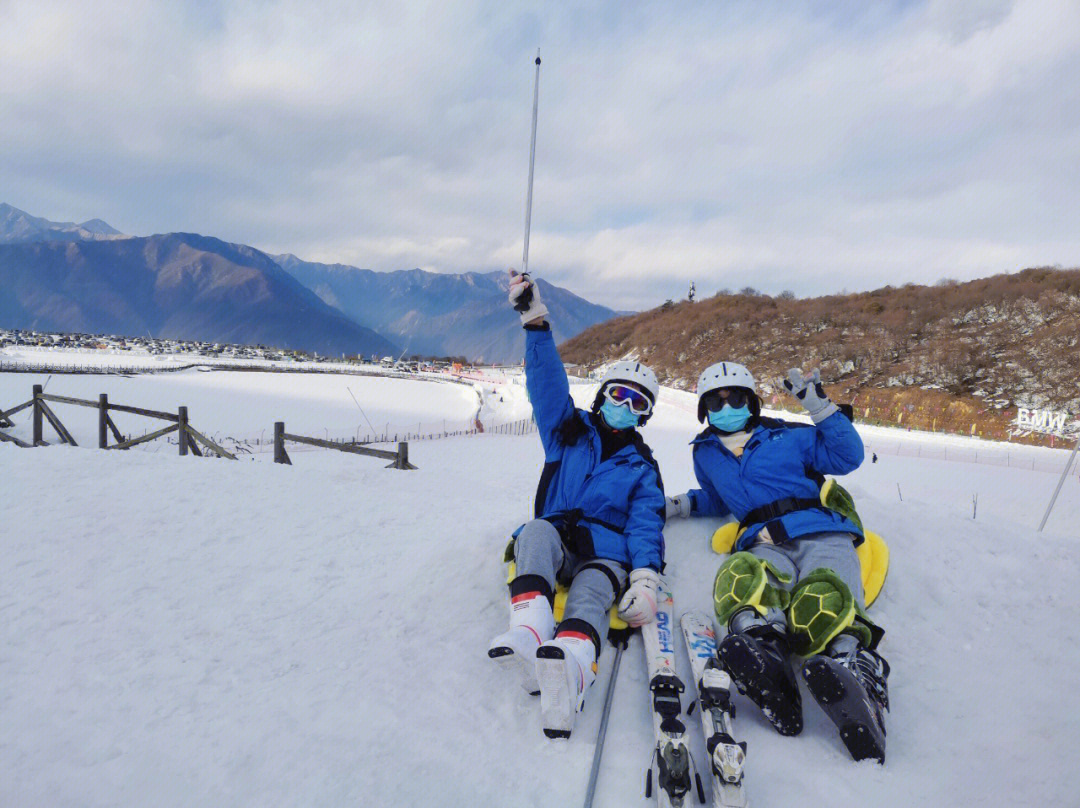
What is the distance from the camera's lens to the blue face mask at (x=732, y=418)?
159 inches

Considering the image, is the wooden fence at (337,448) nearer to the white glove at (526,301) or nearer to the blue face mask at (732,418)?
Answer: the white glove at (526,301)

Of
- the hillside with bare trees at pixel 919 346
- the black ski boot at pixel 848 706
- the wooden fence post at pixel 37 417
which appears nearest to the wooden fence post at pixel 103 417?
the wooden fence post at pixel 37 417

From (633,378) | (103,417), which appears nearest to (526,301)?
(633,378)

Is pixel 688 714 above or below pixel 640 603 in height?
below

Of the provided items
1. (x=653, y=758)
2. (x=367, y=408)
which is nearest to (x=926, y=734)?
(x=653, y=758)

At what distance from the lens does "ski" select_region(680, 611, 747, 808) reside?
2006 mm

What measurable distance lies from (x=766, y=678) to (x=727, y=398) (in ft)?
6.95

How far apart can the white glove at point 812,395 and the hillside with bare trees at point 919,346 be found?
84.6 ft

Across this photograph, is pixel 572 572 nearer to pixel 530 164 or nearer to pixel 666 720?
pixel 666 720

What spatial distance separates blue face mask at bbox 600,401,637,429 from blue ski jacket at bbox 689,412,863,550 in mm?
702

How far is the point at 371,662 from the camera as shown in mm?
2922

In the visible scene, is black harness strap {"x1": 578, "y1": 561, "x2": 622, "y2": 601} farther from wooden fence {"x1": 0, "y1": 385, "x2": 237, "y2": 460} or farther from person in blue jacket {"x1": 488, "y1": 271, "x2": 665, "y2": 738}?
wooden fence {"x1": 0, "y1": 385, "x2": 237, "y2": 460}

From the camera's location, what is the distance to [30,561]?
3.68 m

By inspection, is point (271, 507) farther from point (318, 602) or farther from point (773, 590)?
point (773, 590)
